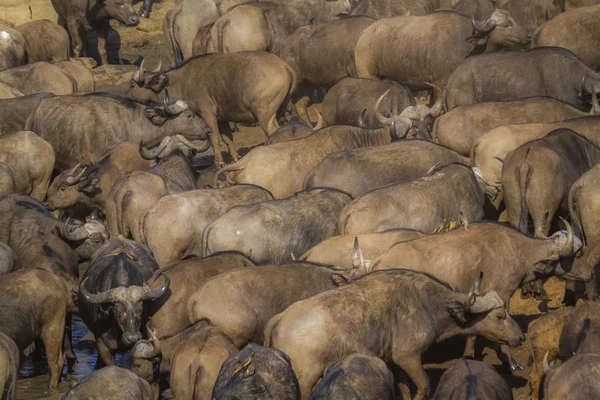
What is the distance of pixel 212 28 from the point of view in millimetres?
21578

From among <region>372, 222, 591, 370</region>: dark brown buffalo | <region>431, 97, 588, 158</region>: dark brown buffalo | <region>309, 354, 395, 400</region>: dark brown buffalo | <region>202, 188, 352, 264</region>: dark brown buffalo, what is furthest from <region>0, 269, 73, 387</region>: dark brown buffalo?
<region>431, 97, 588, 158</region>: dark brown buffalo

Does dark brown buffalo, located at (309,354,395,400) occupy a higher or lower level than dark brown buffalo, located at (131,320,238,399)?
higher

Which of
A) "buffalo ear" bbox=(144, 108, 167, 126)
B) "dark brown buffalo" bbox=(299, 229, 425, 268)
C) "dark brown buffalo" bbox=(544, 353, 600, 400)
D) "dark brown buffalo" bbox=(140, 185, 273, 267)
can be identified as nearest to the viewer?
"dark brown buffalo" bbox=(544, 353, 600, 400)

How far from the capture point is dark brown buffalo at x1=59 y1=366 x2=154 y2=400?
31.7ft

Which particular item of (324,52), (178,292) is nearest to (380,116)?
(324,52)

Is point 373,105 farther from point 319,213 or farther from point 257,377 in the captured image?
point 257,377

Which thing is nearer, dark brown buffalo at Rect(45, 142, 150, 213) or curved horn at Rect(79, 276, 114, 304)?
curved horn at Rect(79, 276, 114, 304)

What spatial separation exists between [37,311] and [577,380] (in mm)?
5599

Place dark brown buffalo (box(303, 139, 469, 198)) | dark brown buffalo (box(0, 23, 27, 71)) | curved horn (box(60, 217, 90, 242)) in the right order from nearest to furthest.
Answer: dark brown buffalo (box(303, 139, 469, 198)) < curved horn (box(60, 217, 90, 242)) < dark brown buffalo (box(0, 23, 27, 71))

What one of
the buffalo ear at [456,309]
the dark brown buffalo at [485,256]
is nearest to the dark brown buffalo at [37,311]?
the dark brown buffalo at [485,256]

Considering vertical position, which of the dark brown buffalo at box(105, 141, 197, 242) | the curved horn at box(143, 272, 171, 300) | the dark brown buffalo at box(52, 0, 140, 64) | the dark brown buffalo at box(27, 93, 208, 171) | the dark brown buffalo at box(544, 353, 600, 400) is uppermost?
the dark brown buffalo at box(544, 353, 600, 400)

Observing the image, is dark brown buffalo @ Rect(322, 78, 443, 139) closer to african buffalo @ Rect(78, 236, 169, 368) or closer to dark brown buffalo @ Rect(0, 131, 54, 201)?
dark brown buffalo @ Rect(0, 131, 54, 201)

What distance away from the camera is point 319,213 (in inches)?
524

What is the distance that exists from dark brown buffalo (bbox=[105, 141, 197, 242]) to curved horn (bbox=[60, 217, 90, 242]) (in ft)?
1.42
